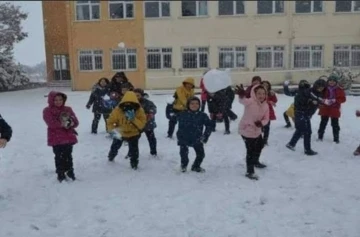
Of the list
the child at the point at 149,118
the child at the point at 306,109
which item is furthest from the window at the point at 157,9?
the child at the point at 306,109

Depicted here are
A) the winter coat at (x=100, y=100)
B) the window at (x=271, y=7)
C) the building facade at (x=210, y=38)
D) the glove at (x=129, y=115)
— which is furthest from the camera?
the window at (x=271, y=7)

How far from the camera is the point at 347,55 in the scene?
25406 millimetres

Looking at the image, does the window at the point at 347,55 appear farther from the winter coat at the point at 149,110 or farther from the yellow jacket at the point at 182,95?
the winter coat at the point at 149,110

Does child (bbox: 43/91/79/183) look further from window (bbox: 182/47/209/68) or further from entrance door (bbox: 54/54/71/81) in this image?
entrance door (bbox: 54/54/71/81)

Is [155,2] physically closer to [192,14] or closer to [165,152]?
[192,14]

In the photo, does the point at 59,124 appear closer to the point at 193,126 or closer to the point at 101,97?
the point at 193,126

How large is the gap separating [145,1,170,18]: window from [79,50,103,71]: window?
3694 mm

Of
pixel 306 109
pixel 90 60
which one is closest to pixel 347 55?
pixel 90 60

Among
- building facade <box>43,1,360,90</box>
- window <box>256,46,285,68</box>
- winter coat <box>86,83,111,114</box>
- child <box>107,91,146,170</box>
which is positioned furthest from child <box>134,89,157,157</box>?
window <box>256,46,285,68</box>

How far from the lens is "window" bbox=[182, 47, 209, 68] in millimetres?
25547

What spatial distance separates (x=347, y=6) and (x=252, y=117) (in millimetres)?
20721

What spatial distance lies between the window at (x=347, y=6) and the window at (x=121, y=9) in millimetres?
11604

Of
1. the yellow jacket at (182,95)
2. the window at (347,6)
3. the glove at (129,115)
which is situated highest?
the window at (347,6)

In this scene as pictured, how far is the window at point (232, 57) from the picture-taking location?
25.5 m
